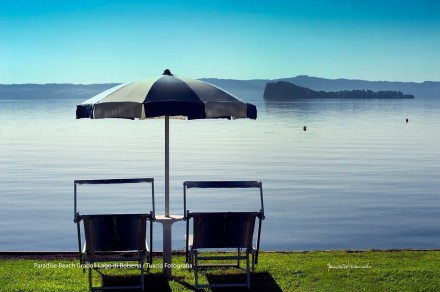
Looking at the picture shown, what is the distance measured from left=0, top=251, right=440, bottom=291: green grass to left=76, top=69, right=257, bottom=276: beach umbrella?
1.92 meters

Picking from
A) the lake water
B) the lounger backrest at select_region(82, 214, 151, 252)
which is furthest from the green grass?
the lake water

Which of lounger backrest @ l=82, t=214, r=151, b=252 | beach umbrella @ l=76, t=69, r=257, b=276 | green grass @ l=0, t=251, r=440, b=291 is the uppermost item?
beach umbrella @ l=76, t=69, r=257, b=276

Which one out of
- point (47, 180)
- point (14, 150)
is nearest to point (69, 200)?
point (47, 180)

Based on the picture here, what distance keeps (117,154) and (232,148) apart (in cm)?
812

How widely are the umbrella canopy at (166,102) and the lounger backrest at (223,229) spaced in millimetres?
1128

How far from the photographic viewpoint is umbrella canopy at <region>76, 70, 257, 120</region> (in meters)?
8.62

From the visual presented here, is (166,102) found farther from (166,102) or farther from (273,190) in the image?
(273,190)

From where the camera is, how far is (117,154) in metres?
43.9

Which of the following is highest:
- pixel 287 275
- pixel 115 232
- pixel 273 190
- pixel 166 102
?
pixel 166 102

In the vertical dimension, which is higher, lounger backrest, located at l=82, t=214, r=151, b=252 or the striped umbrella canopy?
the striped umbrella canopy

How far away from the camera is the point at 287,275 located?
9.39 meters

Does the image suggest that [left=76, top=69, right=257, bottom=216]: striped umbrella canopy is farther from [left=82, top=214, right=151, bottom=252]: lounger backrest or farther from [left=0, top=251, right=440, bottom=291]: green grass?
[left=0, top=251, right=440, bottom=291]: green grass

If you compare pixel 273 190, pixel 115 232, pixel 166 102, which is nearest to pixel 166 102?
pixel 166 102

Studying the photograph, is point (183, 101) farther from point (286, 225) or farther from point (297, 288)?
point (286, 225)
